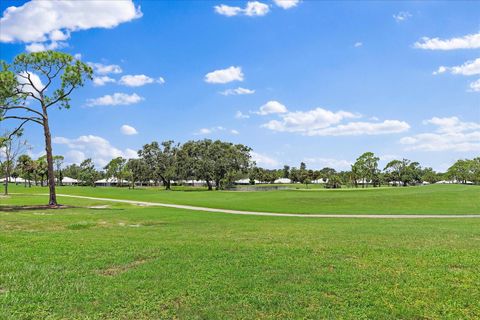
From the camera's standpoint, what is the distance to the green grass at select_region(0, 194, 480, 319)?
6355 millimetres

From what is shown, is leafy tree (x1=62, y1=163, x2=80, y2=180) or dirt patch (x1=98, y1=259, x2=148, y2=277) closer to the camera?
dirt patch (x1=98, y1=259, x2=148, y2=277)

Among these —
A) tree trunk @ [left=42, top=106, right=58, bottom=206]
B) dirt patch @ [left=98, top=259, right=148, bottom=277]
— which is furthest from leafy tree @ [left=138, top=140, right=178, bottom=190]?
dirt patch @ [left=98, top=259, right=148, bottom=277]

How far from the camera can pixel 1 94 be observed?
2966cm

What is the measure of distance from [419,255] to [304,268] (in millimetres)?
3885

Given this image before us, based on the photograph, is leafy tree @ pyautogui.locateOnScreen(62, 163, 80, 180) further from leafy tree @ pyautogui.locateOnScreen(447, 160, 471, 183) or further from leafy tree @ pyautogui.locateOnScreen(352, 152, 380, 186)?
leafy tree @ pyautogui.locateOnScreen(447, 160, 471, 183)

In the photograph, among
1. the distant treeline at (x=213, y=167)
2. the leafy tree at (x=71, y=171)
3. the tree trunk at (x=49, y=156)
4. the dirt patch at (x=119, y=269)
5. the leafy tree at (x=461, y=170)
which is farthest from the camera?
the leafy tree at (x=71, y=171)

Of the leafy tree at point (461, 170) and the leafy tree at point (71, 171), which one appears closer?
the leafy tree at point (461, 170)

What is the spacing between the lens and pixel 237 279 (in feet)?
26.0

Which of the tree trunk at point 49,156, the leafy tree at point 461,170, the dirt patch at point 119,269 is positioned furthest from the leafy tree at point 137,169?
the leafy tree at point 461,170

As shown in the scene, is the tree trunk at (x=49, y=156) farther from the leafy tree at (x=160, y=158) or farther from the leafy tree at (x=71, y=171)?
the leafy tree at (x=71, y=171)

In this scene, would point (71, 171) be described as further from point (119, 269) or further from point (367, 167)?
point (119, 269)

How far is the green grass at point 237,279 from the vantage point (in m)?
6.36

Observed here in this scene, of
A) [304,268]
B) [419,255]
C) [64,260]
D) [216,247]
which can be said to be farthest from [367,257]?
[64,260]

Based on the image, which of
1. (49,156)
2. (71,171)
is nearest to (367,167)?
(49,156)
